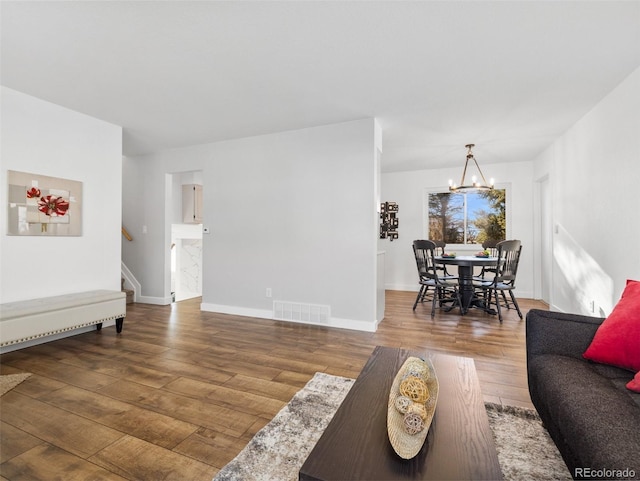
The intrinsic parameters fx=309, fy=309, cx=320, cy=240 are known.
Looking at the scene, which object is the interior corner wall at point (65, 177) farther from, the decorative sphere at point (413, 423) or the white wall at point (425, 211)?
the white wall at point (425, 211)

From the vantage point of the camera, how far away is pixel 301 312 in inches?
153

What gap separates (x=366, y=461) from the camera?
0.90m

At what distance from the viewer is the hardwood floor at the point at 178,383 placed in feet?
4.85

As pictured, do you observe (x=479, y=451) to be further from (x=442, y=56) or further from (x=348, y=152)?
(x=348, y=152)

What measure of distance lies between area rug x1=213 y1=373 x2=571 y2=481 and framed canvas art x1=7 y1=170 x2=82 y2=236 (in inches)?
121

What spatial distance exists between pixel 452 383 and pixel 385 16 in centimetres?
209

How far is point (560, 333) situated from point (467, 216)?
15.7 feet

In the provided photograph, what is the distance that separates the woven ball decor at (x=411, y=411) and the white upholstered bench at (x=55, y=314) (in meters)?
3.08

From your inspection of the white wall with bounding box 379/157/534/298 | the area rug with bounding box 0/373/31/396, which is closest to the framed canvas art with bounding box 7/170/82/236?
the area rug with bounding box 0/373/31/396

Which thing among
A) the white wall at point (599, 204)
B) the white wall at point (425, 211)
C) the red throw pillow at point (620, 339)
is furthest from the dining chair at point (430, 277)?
the red throw pillow at point (620, 339)

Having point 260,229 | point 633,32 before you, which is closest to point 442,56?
point 633,32

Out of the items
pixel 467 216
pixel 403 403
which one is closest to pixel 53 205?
pixel 403 403

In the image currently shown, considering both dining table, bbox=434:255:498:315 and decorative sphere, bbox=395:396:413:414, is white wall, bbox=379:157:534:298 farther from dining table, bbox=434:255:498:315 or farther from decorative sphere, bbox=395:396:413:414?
decorative sphere, bbox=395:396:413:414

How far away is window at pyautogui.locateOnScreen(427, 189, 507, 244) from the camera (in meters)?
5.86
